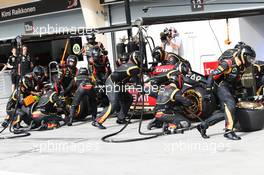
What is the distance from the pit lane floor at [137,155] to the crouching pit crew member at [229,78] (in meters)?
0.38

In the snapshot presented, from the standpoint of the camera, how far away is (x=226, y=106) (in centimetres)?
895

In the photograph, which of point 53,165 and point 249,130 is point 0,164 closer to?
point 53,165

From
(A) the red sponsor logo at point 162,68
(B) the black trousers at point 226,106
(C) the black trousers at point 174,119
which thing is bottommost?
(C) the black trousers at point 174,119

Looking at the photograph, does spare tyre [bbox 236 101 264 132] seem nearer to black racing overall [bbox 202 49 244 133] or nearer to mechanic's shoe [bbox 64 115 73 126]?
black racing overall [bbox 202 49 244 133]

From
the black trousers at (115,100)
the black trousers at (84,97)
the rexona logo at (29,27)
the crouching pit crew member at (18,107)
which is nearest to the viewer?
the black trousers at (115,100)

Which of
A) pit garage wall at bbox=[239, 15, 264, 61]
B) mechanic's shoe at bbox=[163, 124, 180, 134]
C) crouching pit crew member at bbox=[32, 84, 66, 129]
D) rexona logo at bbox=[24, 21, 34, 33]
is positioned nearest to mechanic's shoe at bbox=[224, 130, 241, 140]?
mechanic's shoe at bbox=[163, 124, 180, 134]

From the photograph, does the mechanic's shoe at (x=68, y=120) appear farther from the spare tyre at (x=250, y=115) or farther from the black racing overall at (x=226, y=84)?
the spare tyre at (x=250, y=115)

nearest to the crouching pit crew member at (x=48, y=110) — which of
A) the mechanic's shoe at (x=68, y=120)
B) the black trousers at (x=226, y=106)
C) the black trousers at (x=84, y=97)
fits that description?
the mechanic's shoe at (x=68, y=120)

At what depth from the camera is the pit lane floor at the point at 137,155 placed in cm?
741

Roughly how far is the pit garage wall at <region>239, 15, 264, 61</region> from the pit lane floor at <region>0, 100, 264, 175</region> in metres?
6.60

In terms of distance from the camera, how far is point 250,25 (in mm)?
16969

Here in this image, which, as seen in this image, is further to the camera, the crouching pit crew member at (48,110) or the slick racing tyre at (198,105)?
the crouching pit crew member at (48,110)

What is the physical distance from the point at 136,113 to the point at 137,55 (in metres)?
1.95

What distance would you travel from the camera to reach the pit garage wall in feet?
54.8
